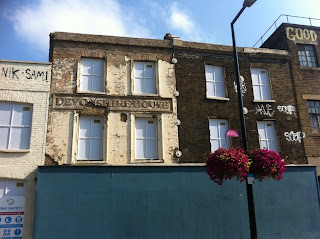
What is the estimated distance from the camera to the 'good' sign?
16.5 metres

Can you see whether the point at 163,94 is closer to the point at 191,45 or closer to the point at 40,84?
the point at 191,45

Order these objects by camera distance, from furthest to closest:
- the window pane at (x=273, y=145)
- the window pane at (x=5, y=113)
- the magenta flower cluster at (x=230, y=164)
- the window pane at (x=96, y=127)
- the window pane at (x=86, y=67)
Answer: the window pane at (x=273, y=145), the window pane at (x=86, y=67), the window pane at (x=96, y=127), the window pane at (x=5, y=113), the magenta flower cluster at (x=230, y=164)

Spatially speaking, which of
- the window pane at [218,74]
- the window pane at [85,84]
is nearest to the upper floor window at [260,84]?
the window pane at [218,74]

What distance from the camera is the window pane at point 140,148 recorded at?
13211mm

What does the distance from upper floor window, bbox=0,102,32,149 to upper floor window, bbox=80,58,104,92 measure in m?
2.64

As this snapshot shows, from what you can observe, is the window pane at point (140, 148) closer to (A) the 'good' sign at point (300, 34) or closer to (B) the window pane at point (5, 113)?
(B) the window pane at point (5, 113)

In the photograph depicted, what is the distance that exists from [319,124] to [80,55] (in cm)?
1247

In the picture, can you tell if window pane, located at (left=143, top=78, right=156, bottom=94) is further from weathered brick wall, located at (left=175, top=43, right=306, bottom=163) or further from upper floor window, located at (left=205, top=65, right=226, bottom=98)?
upper floor window, located at (left=205, top=65, right=226, bottom=98)

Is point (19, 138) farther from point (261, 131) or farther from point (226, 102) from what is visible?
point (261, 131)

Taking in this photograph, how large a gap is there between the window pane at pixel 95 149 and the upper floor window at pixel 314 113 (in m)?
10.8

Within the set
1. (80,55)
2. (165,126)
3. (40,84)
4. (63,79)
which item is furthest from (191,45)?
(40,84)

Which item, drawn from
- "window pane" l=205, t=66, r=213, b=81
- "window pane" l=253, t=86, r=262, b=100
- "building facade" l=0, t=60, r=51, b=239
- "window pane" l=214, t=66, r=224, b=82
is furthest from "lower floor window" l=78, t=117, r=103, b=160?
"window pane" l=253, t=86, r=262, b=100

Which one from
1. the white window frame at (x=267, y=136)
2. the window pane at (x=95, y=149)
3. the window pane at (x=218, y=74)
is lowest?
the window pane at (x=95, y=149)

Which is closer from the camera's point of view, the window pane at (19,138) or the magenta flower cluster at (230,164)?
the magenta flower cluster at (230,164)
